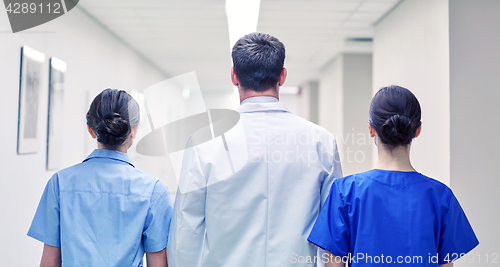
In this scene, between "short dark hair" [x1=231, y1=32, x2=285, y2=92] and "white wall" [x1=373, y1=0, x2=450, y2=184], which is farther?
"white wall" [x1=373, y1=0, x2=450, y2=184]

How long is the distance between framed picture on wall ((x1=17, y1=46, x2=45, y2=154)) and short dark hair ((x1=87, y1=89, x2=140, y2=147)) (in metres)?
1.92

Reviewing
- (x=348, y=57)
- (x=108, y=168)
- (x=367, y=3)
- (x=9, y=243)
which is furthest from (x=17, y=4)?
(x=348, y=57)

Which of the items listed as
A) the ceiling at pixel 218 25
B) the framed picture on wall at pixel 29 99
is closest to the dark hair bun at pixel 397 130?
the framed picture on wall at pixel 29 99

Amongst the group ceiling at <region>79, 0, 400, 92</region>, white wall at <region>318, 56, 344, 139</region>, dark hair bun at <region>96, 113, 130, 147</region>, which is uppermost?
ceiling at <region>79, 0, 400, 92</region>

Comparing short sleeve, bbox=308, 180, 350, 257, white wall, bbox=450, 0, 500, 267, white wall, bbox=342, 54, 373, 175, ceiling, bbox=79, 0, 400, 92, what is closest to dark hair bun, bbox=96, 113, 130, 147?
short sleeve, bbox=308, 180, 350, 257

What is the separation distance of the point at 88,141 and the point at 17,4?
181cm

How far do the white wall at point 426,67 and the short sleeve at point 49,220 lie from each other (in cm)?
268

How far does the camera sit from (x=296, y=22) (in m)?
4.62

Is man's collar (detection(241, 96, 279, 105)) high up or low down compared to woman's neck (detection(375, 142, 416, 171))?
up

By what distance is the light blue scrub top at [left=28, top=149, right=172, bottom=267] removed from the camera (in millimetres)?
1205

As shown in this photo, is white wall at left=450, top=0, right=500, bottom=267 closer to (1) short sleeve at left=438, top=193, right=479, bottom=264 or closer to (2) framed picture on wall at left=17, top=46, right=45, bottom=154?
(1) short sleeve at left=438, top=193, right=479, bottom=264

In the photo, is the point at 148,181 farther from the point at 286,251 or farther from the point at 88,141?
the point at 88,141

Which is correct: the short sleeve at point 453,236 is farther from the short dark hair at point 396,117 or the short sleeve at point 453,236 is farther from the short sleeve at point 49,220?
the short sleeve at point 49,220

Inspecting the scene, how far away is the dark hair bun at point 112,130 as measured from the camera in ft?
4.06
